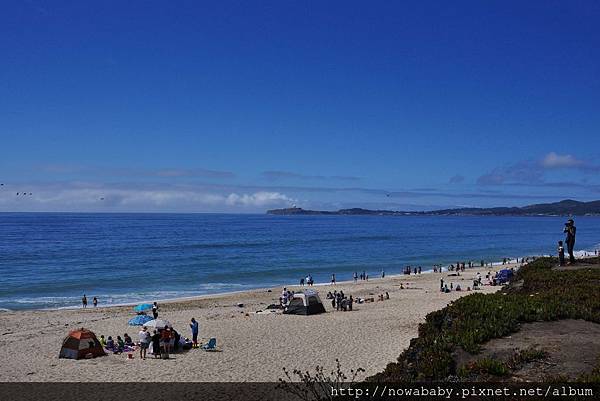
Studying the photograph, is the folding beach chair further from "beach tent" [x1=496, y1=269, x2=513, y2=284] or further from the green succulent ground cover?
"beach tent" [x1=496, y1=269, x2=513, y2=284]

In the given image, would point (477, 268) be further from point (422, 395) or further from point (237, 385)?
point (422, 395)

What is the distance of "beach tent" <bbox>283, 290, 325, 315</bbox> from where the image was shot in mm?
27812

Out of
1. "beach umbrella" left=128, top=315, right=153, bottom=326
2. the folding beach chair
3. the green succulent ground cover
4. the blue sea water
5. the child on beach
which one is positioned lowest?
the blue sea water

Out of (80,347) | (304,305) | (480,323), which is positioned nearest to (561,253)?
(480,323)

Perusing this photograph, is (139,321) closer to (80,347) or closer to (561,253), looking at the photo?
(80,347)

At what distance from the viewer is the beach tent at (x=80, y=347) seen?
18.4 metres

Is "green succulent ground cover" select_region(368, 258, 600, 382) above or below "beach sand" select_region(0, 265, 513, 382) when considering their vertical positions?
above

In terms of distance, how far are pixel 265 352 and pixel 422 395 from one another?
1258 centimetres

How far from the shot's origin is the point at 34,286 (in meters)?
43.7

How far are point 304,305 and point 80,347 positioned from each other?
12394mm

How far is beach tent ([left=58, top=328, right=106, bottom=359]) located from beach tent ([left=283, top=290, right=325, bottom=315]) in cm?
1142

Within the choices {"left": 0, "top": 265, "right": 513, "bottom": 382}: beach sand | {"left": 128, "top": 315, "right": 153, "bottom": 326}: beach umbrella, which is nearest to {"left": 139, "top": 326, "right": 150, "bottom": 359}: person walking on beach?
{"left": 0, "top": 265, "right": 513, "bottom": 382}: beach sand

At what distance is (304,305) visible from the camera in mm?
27844

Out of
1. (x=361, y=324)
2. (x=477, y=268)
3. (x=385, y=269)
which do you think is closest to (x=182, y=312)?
(x=361, y=324)
